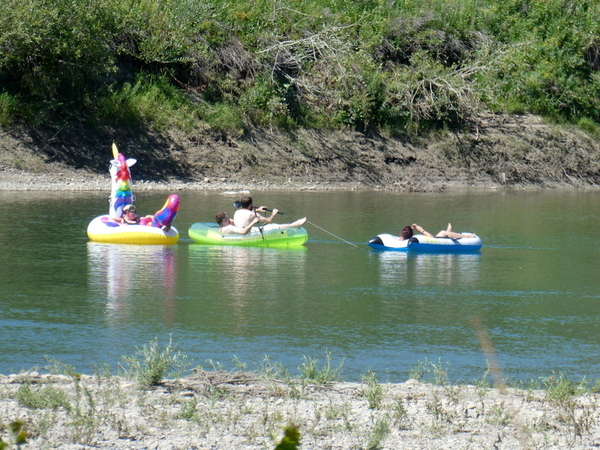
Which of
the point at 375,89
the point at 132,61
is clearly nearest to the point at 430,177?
the point at 375,89

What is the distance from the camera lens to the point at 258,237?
17.3 meters

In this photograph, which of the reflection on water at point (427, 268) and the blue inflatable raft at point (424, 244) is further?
the blue inflatable raft at point (424, 244)

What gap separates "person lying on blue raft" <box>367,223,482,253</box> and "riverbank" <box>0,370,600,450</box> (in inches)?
347

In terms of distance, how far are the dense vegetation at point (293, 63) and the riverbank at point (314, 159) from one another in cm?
67

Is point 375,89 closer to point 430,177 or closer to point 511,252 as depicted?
point 430,177

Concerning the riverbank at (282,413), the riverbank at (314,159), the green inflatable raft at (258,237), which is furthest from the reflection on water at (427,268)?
the riverbank at (314,159)

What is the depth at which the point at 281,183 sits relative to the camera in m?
28.2

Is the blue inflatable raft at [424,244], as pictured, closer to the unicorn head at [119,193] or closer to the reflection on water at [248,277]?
the reflection on water at [248,277]

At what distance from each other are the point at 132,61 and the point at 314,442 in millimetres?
Result: 25975

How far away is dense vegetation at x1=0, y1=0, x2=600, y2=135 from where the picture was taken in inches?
1073

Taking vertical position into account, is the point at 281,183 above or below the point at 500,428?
above

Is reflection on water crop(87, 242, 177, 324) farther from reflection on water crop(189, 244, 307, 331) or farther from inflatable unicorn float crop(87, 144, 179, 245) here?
reflection on water crop(189, 244, 307, 331)

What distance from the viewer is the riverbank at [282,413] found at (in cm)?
645

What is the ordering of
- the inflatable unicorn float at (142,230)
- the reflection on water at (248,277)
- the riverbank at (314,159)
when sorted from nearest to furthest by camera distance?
the reflection on water at (248,277) → the inflatable unicorn float at (142,230) → the riverbank at (314,159)
